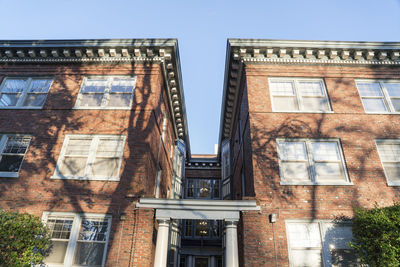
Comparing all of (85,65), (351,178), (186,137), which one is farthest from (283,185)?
(186,137)

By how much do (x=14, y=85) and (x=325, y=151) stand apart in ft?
49.4

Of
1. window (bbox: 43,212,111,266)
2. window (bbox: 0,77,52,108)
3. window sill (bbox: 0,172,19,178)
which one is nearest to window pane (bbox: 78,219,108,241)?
window (bbox: 43,212,111,266)

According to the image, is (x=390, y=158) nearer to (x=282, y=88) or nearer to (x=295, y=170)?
(x=295, y=170)

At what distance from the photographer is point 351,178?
30.0ft

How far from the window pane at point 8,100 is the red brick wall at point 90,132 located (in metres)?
0.64

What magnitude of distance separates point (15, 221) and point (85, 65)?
25.1ft

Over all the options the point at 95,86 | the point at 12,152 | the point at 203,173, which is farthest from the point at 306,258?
the point at 203,173

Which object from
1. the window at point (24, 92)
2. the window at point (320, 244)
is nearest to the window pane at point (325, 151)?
the window at point (320, 244)

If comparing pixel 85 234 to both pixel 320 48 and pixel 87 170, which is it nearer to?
pixel 87 170

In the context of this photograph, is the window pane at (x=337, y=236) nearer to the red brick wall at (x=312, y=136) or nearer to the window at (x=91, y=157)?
the red brick wall at (x=312, y=136)

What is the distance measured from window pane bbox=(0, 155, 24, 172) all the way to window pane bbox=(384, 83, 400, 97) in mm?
16948

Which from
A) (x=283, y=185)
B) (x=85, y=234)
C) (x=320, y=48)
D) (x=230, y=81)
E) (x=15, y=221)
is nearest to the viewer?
(x=15, y=221)

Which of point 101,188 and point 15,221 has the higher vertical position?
point 101,188

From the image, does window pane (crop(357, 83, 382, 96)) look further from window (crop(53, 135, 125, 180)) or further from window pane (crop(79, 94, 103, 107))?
window pane (crop(79, 94, 103, 107))
